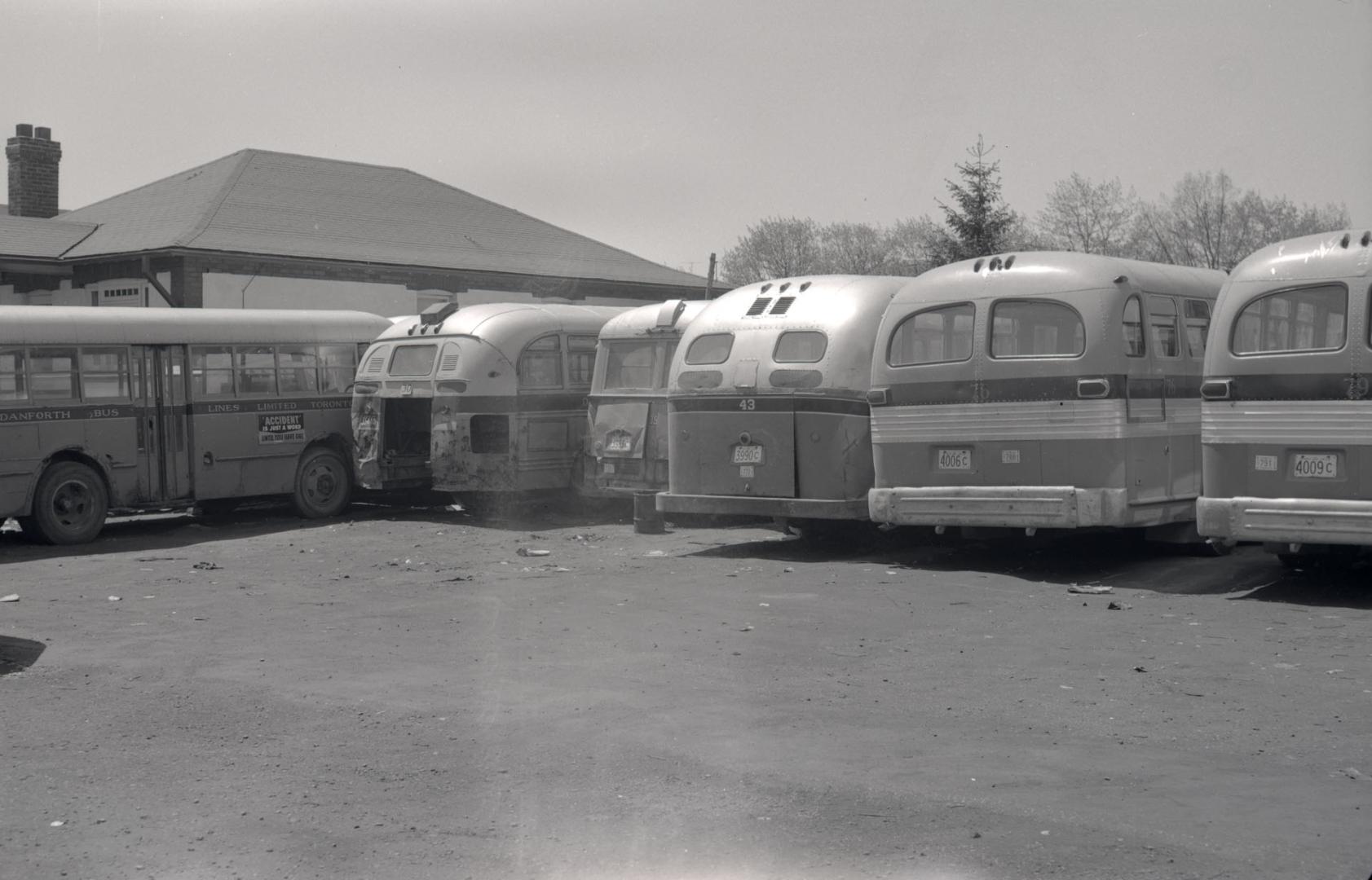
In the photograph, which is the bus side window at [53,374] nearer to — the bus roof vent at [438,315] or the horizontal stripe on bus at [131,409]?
the horizontal stripe on bus at [131,409]

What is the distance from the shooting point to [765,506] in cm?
1329

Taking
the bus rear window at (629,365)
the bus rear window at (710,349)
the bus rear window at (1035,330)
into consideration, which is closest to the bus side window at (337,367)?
the bus rear window at (629,365)

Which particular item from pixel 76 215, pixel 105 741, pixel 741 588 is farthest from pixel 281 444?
pixel 76 215

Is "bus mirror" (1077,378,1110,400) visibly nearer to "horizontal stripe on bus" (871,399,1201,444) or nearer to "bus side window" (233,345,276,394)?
"horizontal stripe on bus" (871,399,1201,444)

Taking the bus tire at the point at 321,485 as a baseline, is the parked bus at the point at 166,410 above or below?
above

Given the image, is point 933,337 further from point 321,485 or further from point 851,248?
point 851,248

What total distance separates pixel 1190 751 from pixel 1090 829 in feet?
4.23

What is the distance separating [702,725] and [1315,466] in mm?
5430

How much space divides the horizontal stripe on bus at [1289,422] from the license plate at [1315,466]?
91 mm

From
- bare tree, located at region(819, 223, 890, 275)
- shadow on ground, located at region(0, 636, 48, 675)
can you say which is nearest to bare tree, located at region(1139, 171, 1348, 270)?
bare tree, located at region(819, 223, 890, 275)

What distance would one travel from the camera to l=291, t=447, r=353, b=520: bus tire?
19.0 m

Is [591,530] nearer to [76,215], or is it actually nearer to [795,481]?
[795,481]

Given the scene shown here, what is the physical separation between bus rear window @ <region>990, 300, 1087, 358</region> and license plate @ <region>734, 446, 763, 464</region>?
99.1 inches

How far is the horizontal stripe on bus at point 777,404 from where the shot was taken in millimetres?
13047
